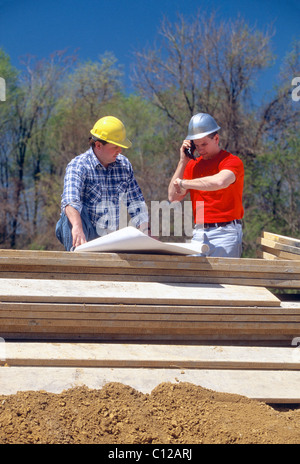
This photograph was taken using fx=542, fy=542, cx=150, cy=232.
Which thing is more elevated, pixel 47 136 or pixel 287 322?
pixel 47 136

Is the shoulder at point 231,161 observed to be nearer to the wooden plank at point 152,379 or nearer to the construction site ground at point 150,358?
the construction site ground at point 150,358

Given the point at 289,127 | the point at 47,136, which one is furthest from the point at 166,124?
the point at 47,136

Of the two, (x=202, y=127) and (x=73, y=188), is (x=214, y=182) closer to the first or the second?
(x=202, y=127)

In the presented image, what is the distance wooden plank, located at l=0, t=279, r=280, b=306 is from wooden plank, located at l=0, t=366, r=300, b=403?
0.44m

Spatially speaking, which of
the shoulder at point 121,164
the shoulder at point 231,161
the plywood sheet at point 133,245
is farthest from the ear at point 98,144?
the plywood sheet at point 133,245

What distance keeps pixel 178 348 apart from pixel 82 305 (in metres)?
0.72

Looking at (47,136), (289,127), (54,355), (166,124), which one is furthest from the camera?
(47,136)

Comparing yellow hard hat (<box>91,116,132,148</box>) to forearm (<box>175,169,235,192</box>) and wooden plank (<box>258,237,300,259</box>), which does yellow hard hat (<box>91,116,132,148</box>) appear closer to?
forearm (<box>175,169,235,192</box>)

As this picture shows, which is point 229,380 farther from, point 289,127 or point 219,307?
point 289,127

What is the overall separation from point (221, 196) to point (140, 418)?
240 cm

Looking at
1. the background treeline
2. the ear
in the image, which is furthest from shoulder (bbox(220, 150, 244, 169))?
the background treeline

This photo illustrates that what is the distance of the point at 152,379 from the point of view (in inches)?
132
